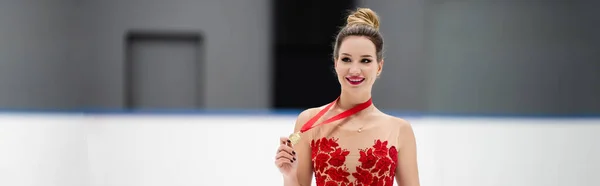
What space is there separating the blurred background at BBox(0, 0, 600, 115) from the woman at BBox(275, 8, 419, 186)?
3.28m

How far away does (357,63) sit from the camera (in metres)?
2.32

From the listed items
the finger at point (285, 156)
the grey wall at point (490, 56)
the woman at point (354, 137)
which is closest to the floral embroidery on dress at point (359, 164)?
the woman at point (354, 137)

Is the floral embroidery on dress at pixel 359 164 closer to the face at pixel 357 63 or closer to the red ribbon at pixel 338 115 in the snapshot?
the red ribbon at pixel 338 115

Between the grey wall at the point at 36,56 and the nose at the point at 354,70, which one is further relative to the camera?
the grey wall at the point at 36,56

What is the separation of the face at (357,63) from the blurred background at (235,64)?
1600 mm

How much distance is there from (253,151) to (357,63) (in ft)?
4.79

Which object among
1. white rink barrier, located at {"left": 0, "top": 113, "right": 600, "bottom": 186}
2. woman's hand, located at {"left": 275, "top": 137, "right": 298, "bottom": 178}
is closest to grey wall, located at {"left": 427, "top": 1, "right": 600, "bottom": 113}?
white rink barrier, located at {"left": 0, "top": 113, "right": 600, "bottom": 186}

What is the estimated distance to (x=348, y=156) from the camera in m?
2.30

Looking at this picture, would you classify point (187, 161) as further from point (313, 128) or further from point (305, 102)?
point (305, 102)

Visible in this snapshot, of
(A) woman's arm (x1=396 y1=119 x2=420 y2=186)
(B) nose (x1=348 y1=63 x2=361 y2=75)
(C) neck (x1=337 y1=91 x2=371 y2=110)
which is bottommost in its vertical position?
(A) woman's arm (x1=396 y1=119 x2=420 y2=186)

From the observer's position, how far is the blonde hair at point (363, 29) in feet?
7.67

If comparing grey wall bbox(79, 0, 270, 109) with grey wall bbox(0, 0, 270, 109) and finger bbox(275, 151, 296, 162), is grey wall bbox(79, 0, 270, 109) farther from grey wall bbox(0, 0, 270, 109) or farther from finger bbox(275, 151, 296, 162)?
finger bbox(275, 151, 296, 162)

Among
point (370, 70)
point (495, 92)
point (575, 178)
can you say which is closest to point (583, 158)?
point (575, 178)

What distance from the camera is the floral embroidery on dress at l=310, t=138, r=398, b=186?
2.29 metres
